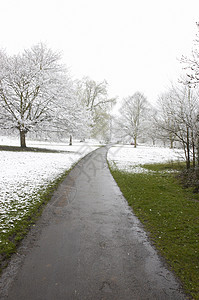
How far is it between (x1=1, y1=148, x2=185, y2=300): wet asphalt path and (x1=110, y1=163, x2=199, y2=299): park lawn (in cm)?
26

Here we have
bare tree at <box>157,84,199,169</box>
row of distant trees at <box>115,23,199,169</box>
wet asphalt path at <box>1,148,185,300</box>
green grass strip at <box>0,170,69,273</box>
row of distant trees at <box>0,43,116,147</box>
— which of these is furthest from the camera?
row of distant trees at <box>0,43,116,147</box>

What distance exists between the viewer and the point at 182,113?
387 inches

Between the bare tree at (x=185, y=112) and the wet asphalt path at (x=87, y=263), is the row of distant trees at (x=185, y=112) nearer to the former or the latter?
the bare tree at (x=185, y=112)

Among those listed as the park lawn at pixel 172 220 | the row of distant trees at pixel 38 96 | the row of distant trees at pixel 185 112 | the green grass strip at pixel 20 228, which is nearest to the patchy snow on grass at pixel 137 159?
the row of distant trees at pixel 185 112

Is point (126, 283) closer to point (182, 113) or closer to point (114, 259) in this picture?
point (114, 259)

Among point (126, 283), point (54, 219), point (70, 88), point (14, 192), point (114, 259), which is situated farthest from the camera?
point (70, 88)

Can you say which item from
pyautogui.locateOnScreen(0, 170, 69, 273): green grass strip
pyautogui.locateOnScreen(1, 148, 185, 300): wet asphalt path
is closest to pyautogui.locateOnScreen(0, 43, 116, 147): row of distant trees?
pyautogui.locateOnScreen(0, 170, 69, 273): green grass strip

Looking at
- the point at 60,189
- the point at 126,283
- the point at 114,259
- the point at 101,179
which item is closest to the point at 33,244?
the point at 114,259

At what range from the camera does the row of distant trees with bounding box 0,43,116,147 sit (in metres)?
18.3

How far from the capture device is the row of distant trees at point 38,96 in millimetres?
18297

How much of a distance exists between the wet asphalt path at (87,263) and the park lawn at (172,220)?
263 millimetres

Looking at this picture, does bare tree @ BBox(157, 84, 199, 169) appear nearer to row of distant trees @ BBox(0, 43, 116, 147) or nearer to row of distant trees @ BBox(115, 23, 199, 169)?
row of distant trees @ BBox(115, 23, 199, 169)

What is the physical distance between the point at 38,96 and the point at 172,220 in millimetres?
19242

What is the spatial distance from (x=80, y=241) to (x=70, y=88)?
69.6ft
